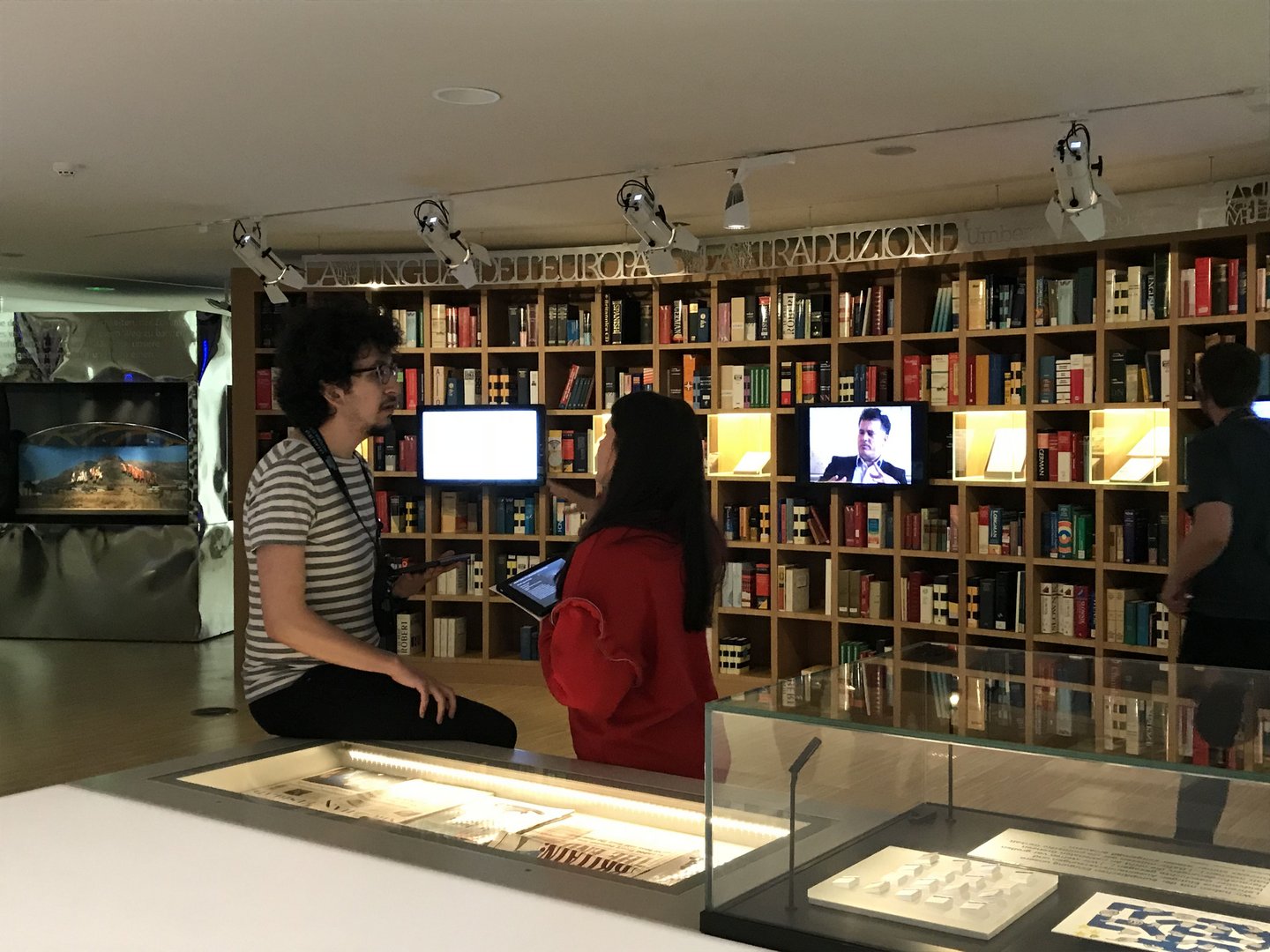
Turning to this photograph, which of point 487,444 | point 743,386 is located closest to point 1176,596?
point 743,386

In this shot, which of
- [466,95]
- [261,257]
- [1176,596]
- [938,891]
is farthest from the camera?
[261,257]

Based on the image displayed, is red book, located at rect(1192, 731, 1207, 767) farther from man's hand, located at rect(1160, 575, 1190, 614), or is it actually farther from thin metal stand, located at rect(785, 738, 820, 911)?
man's hand, located at rect(1160, 575, 1190, 614)

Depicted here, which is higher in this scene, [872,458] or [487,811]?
[872,458]

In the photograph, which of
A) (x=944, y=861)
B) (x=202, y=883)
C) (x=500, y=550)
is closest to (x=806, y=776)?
(x=944, y=861)

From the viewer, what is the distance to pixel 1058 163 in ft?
15.0

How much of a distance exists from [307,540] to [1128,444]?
15.4ft

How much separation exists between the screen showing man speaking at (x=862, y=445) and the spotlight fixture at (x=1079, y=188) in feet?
6.52

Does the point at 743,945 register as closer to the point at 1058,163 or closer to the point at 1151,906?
the point at 1151,906

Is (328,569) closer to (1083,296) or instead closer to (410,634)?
(1083,296)

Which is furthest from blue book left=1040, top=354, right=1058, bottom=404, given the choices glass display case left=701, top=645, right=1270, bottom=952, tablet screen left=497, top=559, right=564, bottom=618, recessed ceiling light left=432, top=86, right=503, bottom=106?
glass display case left=701, top=645, right=1270, bottom=952

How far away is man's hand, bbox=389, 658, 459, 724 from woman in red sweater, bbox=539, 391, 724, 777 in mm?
198

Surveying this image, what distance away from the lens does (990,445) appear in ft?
21.7

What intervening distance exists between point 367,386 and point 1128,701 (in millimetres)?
1727

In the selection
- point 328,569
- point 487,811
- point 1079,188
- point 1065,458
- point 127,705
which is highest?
point 1079,188
